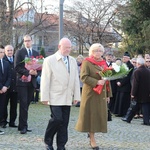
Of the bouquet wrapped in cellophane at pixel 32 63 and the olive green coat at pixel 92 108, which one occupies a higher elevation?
the bouquet wrapped in cellophane at pixel 32 63

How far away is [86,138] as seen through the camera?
788cm

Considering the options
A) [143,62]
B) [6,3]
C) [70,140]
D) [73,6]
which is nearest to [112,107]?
[143,62]

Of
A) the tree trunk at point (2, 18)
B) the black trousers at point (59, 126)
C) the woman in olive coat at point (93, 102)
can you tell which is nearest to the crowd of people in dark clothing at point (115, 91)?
the woman in olive coat at point (93, 102)

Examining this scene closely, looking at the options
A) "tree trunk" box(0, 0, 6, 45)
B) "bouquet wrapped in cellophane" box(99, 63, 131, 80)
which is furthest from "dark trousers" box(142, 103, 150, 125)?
"tree trunk" box(0, 0, 6, 45)

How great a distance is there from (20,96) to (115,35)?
99.0 ft

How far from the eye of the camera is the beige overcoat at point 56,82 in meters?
6.35

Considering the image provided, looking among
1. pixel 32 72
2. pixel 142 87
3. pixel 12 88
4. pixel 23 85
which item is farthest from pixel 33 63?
pixel 142 87

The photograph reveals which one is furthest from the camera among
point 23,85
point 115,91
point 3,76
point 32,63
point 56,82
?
point 115,91

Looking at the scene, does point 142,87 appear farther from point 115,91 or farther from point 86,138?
point 86,138

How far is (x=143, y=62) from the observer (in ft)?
33.8

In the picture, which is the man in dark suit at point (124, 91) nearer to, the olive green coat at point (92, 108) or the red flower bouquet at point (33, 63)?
the red flower bouquet at point (33, 63)

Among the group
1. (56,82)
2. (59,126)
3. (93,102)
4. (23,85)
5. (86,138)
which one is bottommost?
(86,138)

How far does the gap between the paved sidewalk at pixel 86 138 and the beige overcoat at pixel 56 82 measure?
112 centimetres

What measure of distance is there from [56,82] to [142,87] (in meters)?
4.55
